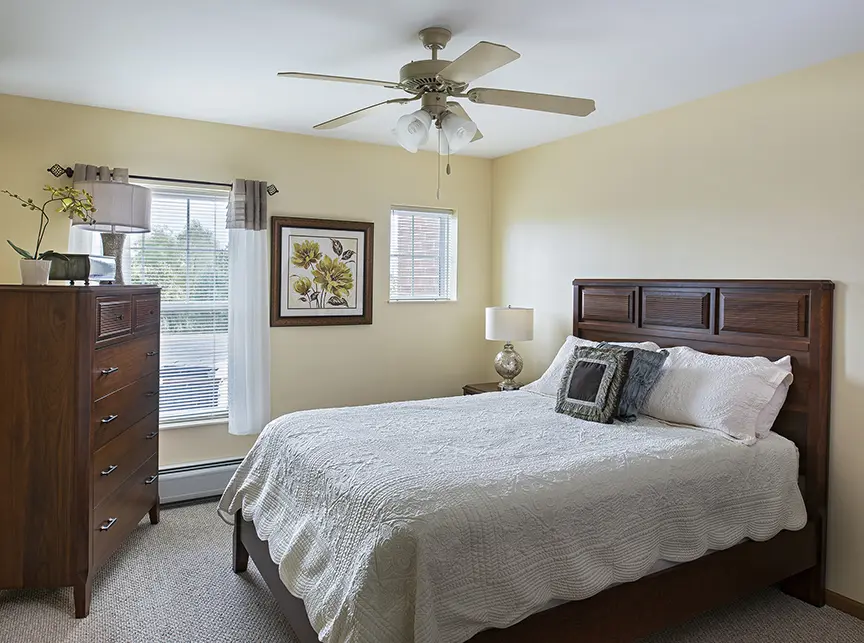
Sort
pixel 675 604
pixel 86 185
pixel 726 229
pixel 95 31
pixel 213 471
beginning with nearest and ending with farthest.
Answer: pixel 675 604, pixel 95 31, pixel 86 185, pixel 726 229, pixel 213 471

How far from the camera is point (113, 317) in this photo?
2.80 m

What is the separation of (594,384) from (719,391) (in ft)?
1.92

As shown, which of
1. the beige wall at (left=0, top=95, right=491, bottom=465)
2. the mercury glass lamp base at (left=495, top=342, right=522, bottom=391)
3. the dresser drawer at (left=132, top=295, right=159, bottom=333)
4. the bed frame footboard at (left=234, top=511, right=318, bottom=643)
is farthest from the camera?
the mercury glass lamp base at (left=495, top=342, right=522, bottom=391)

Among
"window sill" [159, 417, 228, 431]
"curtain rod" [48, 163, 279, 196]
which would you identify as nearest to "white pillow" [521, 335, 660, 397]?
"window sill" [159, 417, 228, 431]

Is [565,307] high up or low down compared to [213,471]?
up

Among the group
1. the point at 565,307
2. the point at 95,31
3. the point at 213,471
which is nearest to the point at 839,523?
the point at 565,307

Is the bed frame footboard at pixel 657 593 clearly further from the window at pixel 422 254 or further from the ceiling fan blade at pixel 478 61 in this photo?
the window at pixel 422 254

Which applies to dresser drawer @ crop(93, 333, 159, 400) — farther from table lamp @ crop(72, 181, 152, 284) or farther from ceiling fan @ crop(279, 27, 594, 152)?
ceiling fan @ crop(279, 27, 594, 152)

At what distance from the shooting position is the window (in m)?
4.76

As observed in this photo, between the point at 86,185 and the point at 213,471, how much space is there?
197 cm

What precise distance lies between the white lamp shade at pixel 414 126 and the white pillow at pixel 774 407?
1.97 metres

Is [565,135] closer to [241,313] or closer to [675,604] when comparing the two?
[241,313]

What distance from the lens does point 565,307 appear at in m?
4.33

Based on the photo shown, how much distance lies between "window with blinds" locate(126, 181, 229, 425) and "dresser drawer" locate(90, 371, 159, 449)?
0.50 m
